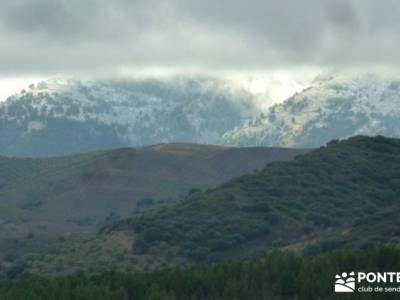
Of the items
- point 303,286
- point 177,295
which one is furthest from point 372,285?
point 177,295

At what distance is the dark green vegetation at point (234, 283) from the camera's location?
149 metres

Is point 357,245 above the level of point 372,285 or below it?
above

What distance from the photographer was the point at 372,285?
137750 millimetres

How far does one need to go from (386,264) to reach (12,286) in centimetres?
4891

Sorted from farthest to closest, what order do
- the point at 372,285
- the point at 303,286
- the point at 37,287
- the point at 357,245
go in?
the point at 357,245, the point at 37,287, the point at 303,286, the point at 372,285

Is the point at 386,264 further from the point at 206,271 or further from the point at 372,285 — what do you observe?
the point at 206,271

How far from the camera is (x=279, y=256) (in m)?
170

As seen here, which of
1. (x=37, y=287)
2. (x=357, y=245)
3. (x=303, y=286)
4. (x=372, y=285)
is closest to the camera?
(x=372, y=285)

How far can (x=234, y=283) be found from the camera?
154 meters

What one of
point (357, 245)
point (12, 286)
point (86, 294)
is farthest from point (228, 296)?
point (357, 245)

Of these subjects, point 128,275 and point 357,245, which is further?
point 357,245

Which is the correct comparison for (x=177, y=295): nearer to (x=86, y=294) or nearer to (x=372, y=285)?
(x=86, y=294)

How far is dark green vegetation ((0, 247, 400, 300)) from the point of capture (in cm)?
14888

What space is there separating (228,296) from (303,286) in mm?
9449
